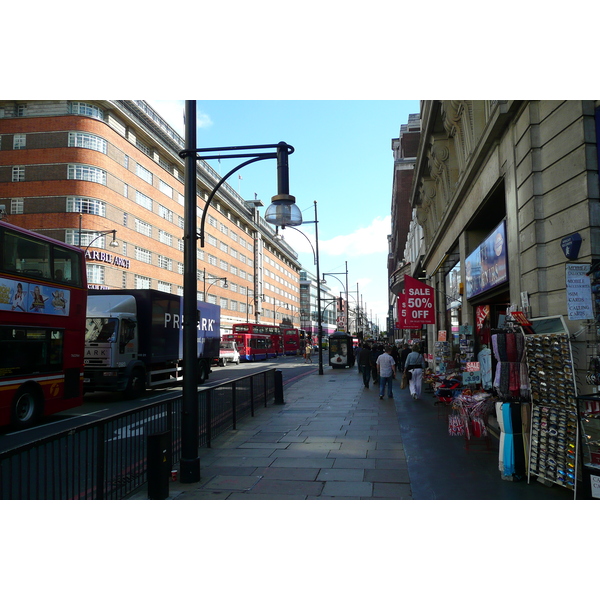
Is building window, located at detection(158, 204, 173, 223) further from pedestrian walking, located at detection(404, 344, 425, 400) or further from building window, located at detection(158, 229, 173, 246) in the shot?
pedestrian walking, located at detection(404, 344, 425, 400)

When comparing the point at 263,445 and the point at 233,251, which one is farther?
the point at 233,251

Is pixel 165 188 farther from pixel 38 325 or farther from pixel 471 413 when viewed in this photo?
pixel 471 413

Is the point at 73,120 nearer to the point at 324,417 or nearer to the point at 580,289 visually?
the point at 324,417

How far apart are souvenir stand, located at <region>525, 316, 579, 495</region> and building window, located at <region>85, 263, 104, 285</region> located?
39.1m

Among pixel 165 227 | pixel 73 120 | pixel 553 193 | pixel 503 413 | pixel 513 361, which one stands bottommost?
pixel 503 413

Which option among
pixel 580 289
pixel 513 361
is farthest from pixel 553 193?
pixel 513 361

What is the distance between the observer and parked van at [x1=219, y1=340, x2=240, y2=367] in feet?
138

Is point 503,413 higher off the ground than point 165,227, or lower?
lower

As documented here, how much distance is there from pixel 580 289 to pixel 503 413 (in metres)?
1.84

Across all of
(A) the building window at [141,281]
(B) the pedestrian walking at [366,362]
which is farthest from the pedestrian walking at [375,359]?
(A) the building window at [141,281]

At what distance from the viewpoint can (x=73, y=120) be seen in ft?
139

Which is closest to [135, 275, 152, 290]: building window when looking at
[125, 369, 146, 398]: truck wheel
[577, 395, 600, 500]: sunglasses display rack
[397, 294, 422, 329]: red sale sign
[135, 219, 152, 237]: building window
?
[135, 219, 152, 237]: building window

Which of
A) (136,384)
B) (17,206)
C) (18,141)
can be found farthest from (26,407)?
(18,141)

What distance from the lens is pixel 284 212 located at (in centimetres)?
786
